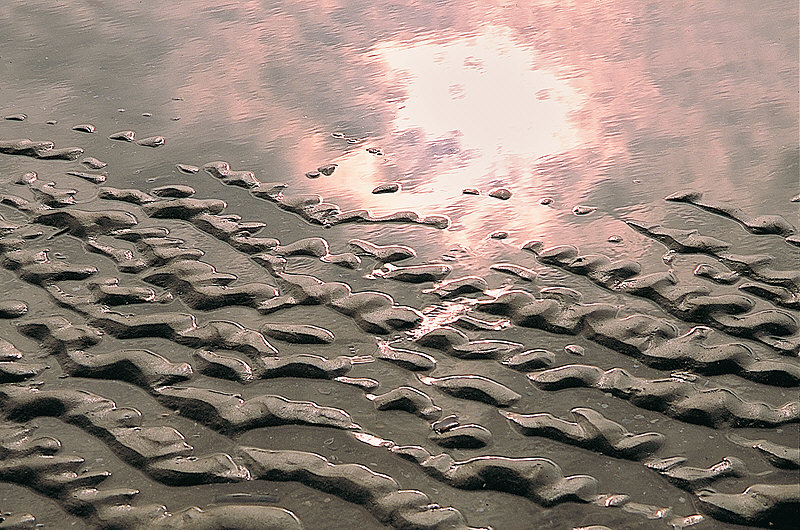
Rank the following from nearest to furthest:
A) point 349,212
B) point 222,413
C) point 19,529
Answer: point 19,529, point 222,413, point 349,212

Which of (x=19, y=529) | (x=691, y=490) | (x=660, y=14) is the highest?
(x=660, y=14)

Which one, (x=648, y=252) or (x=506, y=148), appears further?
(x=506, y=148)

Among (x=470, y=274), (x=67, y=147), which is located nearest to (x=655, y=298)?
(x=470, y=274)

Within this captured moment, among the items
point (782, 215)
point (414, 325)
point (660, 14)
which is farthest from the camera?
point (660, 14)

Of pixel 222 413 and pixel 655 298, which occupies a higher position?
pixel 655 298

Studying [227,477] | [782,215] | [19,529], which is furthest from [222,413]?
[782,215]

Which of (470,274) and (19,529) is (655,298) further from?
(19,529)

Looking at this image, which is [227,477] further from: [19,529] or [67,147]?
[67,147]
